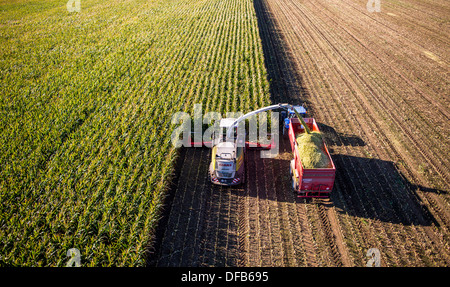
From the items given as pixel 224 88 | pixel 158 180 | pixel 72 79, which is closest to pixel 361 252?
pixel 158 180

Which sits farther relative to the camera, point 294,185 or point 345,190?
point 345,190

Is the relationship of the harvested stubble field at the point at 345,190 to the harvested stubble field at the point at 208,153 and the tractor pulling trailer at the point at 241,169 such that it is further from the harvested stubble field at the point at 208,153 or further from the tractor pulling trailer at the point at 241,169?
the tractor pulling trailer at the point at 241,169

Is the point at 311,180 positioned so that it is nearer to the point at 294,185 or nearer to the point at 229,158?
the point at 294,185

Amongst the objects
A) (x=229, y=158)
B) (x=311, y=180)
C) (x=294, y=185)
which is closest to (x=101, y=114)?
(x=229, y=158)

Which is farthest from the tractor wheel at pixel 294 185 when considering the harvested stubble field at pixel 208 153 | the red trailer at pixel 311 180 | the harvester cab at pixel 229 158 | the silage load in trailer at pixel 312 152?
the harvester cab at pixel 229 158

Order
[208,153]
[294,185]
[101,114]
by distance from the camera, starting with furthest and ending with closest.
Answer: [101,114] < [208,153] < [294,185]
